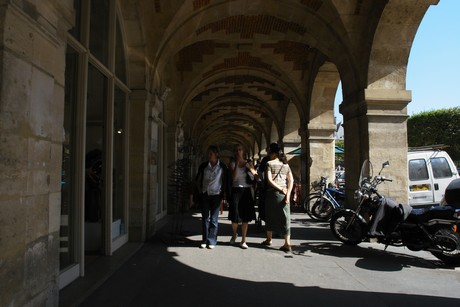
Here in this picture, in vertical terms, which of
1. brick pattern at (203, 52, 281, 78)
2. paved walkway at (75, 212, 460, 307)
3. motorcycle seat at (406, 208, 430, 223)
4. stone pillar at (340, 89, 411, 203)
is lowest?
paved walkway at (75, 212, 460, 307)

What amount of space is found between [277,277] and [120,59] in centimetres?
369

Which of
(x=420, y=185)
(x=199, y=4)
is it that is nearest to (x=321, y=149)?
(x=420, y=185)

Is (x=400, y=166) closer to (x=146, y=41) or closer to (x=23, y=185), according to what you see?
(x=146, y=41)

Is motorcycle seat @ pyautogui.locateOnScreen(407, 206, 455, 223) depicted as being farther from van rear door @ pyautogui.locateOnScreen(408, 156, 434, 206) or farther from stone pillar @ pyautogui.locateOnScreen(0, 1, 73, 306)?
van rear door @ pyautogui.locateOnScreen(408, 156, 434, 206)

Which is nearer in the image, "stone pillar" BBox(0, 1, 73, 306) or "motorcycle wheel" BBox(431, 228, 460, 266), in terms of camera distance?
"stone pillar" BBox(0, 1, 73, 306)

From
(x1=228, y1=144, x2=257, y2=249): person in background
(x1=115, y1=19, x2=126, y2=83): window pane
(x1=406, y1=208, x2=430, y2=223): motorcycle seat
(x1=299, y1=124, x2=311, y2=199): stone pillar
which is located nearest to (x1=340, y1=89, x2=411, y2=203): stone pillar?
(x1=406, y1=208, x2=430, y2=223): motorcycle seat

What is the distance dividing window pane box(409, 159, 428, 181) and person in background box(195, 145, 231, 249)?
514cm

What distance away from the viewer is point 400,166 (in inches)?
236

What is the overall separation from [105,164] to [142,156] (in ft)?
3.57

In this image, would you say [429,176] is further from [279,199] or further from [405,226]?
[279,199]

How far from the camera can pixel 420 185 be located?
27.3 feet

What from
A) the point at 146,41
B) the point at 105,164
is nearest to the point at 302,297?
the point at 105,164

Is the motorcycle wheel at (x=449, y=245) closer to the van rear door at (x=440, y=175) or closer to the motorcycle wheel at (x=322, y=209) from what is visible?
→ the motorcycle wheel at (x=322, y=209)

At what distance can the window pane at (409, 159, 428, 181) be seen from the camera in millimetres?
8364
